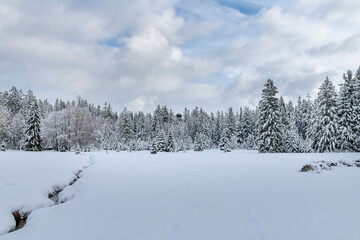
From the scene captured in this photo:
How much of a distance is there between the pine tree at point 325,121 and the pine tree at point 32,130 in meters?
53.6

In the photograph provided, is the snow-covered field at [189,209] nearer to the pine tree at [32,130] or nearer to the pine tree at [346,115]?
the pine tree at [346,115]

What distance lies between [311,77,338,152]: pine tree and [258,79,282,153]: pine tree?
542 cm

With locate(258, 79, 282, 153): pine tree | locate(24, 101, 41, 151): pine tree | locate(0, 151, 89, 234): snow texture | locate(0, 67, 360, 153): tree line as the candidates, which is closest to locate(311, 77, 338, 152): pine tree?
locate(0, 67, 360, 153): tree line

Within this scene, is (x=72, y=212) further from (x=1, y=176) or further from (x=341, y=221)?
(x=341, y=221)

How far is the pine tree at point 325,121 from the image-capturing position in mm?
30500

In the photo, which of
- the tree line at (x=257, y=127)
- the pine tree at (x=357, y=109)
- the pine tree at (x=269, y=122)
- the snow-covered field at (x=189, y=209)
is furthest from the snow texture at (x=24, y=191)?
the pine tree at (x=357, y=109)

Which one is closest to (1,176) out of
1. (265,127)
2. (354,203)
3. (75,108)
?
(354,203)

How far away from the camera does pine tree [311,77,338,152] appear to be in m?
30.5

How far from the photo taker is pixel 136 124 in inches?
3907

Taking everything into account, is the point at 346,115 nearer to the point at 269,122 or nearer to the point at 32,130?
the point at 269,122

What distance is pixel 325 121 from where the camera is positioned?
3114cm

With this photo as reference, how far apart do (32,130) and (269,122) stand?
4721cm

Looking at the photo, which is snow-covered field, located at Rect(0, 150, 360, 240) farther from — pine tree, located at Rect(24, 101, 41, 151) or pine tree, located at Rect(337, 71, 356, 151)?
pine tree, located at Rect(24, 101, 41, 151)

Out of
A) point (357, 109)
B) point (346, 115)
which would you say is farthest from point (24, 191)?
point (357, 109)
